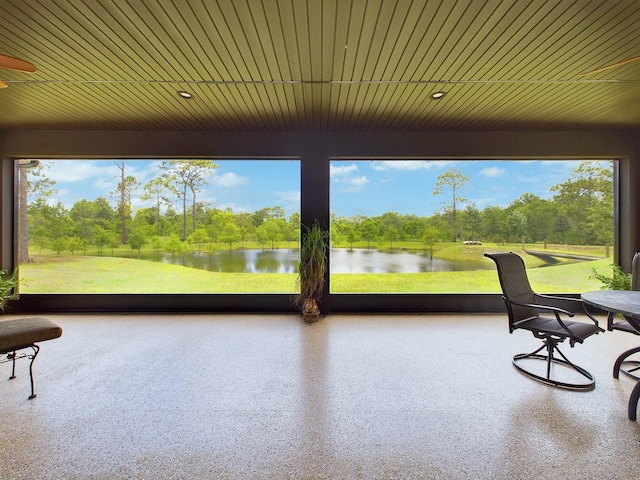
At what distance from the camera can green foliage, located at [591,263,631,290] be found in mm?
4266

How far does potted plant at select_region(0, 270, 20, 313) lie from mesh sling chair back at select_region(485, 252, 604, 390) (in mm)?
6761

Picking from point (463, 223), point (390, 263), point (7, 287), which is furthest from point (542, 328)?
point (7, 287)

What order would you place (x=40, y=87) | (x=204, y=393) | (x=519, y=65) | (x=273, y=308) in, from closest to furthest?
(x=204, y=393) → (x=519, y=65) → (x=40, y=87) → (x=273, y=308)

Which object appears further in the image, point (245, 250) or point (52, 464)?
point (245, 250)

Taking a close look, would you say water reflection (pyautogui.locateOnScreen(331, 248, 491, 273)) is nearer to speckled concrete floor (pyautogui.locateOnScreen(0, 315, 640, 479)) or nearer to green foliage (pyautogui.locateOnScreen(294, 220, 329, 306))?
green foliage (pyautogui.locateOnScreen(294, 220, 329, 306))

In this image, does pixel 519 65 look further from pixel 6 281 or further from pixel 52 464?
pixel 6 281

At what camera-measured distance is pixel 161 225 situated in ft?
16.5

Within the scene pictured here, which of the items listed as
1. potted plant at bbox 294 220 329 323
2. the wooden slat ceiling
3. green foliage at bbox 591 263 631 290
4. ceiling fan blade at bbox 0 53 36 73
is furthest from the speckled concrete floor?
the wooden slat ceiling

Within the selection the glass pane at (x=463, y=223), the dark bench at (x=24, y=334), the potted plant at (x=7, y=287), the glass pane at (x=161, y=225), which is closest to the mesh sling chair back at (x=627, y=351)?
the glass pane at (x=463, y=223)

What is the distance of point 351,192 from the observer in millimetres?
4938

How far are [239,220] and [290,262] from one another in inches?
48.5


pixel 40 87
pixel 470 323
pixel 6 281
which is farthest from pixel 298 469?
pixel 6 281

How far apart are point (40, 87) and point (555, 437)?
5848 millimetres

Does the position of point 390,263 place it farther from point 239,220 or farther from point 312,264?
point 239,220
